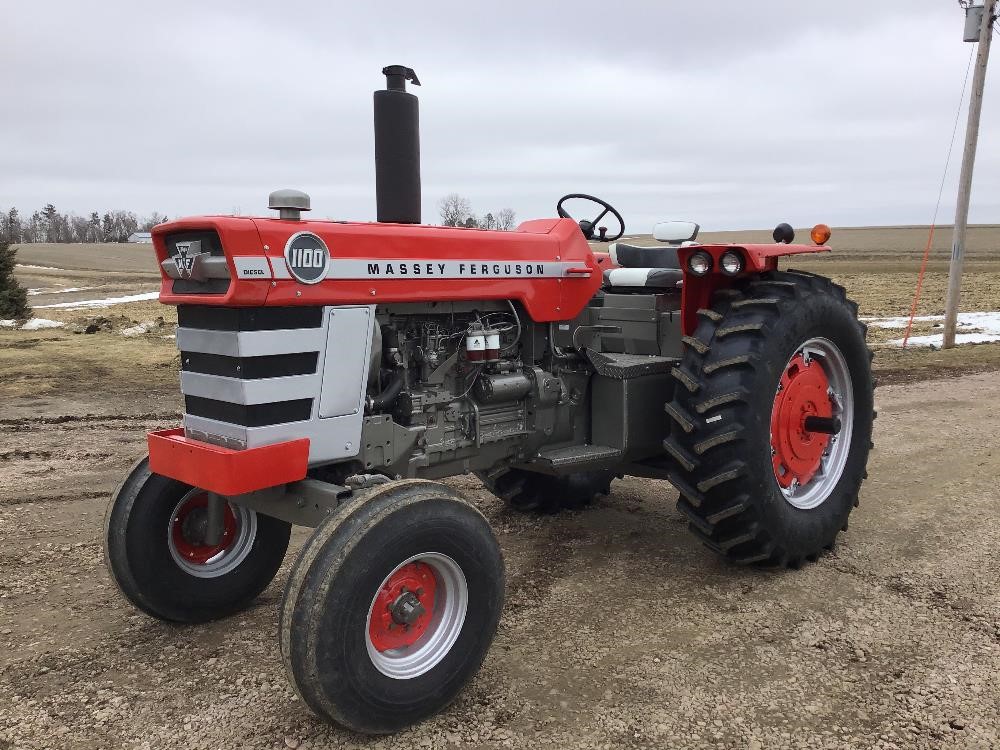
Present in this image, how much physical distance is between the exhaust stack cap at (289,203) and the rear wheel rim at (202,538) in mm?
1289

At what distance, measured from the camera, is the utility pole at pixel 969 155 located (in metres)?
11.2

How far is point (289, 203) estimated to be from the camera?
2.85m

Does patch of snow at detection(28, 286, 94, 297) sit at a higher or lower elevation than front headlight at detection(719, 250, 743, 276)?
lower

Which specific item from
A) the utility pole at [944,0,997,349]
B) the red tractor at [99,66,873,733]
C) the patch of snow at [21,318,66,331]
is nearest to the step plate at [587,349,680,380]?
the red tractor at [99,66,873,733]

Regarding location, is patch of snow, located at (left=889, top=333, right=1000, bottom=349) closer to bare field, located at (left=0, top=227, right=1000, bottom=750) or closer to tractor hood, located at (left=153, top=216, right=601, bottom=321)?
bare field, located at (left=0, top=227, right=1000, bottom=750)

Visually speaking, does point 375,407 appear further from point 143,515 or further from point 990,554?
point 990,554

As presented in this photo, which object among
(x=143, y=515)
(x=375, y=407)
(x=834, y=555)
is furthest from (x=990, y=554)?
(x=143, y=515)

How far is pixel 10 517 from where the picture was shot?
4637mm

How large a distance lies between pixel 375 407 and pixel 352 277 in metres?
0.54

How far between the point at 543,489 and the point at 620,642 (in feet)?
5.27

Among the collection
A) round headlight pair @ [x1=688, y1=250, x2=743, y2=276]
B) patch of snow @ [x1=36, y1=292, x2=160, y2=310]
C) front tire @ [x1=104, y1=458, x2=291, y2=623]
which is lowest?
patch of snow @ [x1=36, y1=292, x2=160, y2=310]

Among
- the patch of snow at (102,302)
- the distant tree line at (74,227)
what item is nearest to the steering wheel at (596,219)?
the patch of snow at (102,302)

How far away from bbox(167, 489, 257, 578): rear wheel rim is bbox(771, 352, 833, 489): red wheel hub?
2491 mm

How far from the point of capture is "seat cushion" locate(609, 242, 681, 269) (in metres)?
4.63
